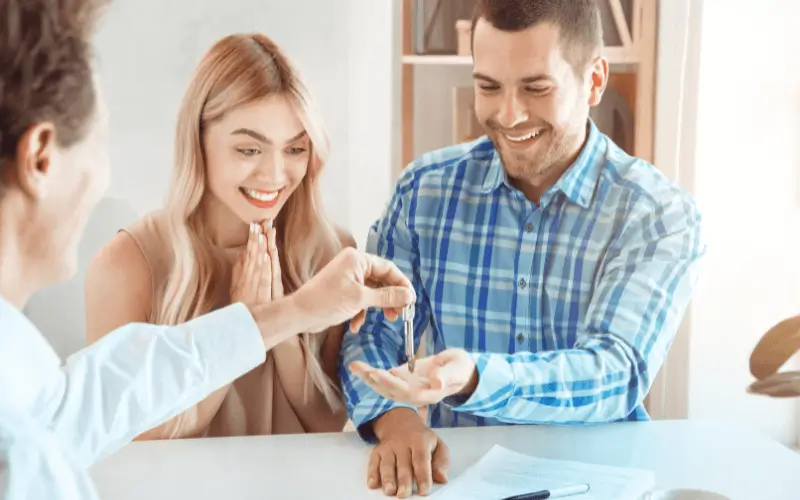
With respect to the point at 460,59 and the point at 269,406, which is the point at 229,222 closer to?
the point at 269,406

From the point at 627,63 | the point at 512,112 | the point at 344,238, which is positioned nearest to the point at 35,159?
the point at 344,238

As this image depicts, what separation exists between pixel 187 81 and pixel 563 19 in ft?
1.92

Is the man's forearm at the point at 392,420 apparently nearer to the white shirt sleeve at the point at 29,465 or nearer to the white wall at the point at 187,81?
the white wall at the point at 187,81

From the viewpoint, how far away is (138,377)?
44.0 inches

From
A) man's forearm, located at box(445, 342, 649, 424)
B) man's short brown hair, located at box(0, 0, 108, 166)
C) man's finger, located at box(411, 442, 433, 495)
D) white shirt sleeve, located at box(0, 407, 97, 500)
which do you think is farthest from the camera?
man's forearm, located at box(445, 342, 649, 424)

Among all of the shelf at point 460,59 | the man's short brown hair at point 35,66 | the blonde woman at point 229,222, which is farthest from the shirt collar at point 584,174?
the man's short brown hair at point 35,66

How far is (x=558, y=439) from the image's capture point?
141cm

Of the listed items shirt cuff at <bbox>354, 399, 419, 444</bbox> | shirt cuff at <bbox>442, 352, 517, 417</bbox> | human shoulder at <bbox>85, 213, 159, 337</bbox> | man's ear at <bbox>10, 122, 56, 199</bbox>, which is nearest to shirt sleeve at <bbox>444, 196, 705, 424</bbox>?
shirt cuff at <bbox>442, 352, 517, 417</bbox>

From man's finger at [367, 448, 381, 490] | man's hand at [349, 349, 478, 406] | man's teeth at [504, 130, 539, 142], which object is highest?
man's teeth at [504, 130, 539, 142]

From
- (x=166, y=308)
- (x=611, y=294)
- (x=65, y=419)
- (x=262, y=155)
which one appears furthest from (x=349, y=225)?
(x=65, y=419)

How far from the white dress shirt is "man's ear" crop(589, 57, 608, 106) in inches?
26.0

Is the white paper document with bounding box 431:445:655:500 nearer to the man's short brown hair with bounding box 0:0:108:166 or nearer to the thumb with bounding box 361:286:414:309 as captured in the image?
the thumb with bounding box 361:286:414:309

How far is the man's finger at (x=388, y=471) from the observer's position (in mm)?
1225

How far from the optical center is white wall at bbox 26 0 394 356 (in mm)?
1282
